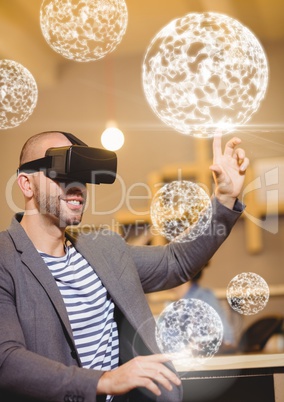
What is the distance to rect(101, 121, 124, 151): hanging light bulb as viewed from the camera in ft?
11.4

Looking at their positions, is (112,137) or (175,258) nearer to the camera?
(175,258)

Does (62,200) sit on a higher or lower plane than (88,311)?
higher

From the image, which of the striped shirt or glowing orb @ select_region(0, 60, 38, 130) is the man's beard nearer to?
the striped shirt

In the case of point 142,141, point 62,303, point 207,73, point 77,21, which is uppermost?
point 77,21

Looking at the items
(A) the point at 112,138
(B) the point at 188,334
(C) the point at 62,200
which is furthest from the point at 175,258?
(A) the point at 112,138

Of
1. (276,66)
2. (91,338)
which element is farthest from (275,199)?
(91,338)

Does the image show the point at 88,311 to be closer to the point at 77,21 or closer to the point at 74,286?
the point at 74,286

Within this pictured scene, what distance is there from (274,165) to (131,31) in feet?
3.92

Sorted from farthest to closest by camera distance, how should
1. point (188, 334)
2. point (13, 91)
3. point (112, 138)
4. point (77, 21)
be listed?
point (112, 138), point (13, 91), point (77, 21), point (188, 334)

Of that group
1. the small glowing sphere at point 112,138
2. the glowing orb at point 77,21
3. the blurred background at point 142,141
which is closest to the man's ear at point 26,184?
the glowing orb at point 77,21

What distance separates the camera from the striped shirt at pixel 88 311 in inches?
50.1

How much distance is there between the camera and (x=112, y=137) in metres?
3.47

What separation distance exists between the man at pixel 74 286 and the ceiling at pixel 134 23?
6.18 ft

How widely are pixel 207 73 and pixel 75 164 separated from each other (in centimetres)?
41
